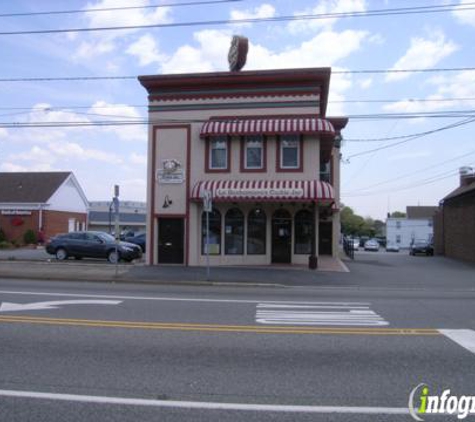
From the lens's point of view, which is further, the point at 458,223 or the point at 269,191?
the point at 458,223

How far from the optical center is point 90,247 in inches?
1020

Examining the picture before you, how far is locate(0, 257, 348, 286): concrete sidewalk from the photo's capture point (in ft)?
58.5

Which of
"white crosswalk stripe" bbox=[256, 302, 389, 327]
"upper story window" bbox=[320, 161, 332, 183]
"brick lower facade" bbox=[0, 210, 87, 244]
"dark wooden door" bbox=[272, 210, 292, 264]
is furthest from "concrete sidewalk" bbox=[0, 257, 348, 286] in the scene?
"brick lower facade" bbox=[0, 210, 87, 244]

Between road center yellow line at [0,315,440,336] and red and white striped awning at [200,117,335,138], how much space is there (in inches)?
567

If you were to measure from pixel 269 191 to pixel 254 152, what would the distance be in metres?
2.44

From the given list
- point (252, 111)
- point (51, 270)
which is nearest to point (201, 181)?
point (252, 111)

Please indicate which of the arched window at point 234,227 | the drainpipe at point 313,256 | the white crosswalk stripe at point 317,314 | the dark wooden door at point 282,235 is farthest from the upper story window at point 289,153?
the white crosswalk stripe at point 317,314

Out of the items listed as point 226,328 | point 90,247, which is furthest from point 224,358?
point 90,247

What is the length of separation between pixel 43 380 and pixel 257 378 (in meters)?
2.42

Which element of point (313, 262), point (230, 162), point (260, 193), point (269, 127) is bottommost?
point (313, 262)

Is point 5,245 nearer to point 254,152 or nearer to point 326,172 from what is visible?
point 326,172

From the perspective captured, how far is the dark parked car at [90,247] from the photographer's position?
2539 cm

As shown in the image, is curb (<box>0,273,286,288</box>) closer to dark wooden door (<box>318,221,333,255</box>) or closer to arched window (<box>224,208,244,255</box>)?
arched window (<box>224,208,244,255</box>)

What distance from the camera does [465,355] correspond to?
706 centimetres
